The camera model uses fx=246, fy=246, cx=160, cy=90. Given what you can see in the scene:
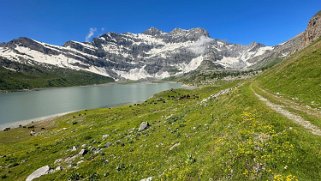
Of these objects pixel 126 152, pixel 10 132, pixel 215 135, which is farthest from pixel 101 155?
pixel 10 132

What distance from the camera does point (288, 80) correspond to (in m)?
46.1

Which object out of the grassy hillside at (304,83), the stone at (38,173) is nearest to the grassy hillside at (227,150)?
the grassy hillside at (304,83)

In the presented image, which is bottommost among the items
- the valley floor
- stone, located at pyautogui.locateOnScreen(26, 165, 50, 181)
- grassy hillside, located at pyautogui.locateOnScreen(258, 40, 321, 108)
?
stone, located at pyautogui.locateOnScreen(26, 165, 50, 181)

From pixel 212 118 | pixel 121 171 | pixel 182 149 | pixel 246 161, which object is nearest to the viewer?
pixel 246 161

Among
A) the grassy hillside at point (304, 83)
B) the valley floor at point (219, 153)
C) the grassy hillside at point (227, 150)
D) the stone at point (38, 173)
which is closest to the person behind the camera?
the valley floor at point (219, 153)

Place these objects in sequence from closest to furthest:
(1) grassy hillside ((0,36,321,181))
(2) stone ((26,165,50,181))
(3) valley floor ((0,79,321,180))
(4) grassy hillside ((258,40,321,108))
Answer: (3) valley floor ((0,79,321,180)) < (1) grassy hillside ((0,36,321,181)) < (4) grassy hillside ((258,40,321,108)) < (2) stone ((26,165,50,181))

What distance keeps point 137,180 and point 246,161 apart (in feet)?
39.9

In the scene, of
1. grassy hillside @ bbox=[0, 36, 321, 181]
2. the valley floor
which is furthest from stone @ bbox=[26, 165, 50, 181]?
grassy hillside @ bbox=[0, 36, 321, 181]

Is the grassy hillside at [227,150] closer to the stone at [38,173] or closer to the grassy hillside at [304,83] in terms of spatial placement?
the grassy hillside at [304,83]

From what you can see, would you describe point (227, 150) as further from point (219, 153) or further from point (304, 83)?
point (304, 83)

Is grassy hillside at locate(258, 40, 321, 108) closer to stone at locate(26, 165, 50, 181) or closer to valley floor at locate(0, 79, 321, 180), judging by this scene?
valley floor at locate(0, 79, 321, 180)

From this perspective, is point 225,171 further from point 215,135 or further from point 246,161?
point 215,135

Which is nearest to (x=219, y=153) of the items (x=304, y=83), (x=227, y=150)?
(x=227, y=150)

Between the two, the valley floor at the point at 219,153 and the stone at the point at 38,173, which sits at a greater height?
the valley floor at the point at 219,153
